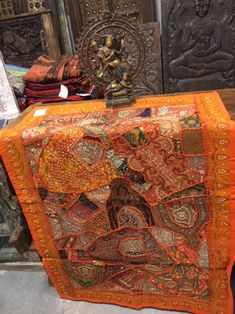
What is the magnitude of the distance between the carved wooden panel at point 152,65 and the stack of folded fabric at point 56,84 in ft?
1.07

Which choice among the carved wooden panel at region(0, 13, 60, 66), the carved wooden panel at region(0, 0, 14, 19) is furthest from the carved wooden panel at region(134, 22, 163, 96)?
the carved wooden panel at region(0, 0, 14, 19)

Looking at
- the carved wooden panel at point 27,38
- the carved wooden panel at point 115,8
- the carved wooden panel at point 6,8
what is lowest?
the carved wooden panel at point 27,38

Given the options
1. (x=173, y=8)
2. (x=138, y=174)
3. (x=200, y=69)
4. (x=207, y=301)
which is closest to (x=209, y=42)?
(x=200, y=69)

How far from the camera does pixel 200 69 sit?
5.05 feet

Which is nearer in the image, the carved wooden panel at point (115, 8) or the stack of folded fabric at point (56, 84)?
the stack of folded fabric at point (56, 84)

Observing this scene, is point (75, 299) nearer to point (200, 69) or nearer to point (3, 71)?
point (3, 71)

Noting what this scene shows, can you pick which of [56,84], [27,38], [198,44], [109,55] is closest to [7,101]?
[56,84]

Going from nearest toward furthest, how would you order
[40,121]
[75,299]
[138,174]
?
[138,174]
[40,121]
[75,299]

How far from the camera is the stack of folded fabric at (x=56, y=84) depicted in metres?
1.33

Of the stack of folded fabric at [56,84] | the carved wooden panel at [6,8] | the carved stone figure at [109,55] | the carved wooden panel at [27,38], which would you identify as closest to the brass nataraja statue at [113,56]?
the carved stone figure at [109,55]

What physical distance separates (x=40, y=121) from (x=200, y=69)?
3.36ft

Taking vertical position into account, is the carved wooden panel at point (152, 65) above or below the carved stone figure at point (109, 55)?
below

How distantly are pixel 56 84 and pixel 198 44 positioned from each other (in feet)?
2.78

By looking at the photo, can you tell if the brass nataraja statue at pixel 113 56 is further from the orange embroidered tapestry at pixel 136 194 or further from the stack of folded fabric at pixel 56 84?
the stack of folded fabric at pixel 56 84
